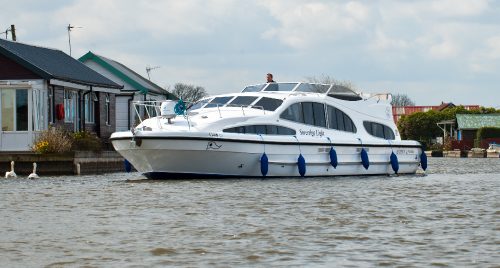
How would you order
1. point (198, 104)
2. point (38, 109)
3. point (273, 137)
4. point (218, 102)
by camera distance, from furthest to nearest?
1. point (38, 109)
2. point (198, 104)
3. point (218, 102)
4. point (273, 137)

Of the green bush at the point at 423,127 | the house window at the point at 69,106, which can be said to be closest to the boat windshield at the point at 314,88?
the house window at the point at 69,106

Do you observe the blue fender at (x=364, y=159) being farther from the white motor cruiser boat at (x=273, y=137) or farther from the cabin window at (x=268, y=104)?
the cabin window at (x=268, y=104)

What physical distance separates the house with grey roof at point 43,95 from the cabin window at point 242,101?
1053 cm

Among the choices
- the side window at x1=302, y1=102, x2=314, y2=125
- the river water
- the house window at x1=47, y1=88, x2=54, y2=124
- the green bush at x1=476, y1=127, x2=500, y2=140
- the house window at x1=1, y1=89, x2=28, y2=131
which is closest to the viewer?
the river water

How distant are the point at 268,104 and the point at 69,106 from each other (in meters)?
15.7

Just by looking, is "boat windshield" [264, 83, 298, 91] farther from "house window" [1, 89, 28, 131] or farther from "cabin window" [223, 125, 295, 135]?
"house window" [1, 89, 28, 131]

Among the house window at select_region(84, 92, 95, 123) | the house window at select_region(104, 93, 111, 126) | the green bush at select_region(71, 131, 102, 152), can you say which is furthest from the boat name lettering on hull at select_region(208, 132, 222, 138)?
the house window at select_region(104, 93, 111, 126)

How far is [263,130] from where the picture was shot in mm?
29969

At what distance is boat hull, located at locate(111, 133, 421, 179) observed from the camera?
2769 centimetres

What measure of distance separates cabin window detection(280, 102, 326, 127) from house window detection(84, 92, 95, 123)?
676 inches

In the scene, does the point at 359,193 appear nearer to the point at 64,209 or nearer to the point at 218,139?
the point at 218,139

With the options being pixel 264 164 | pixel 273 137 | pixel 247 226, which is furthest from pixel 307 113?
pixel 247 226

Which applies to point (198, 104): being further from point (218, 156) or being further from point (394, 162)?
point (394, 162)

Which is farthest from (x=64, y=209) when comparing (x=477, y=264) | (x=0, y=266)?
(x=477, y=264)
